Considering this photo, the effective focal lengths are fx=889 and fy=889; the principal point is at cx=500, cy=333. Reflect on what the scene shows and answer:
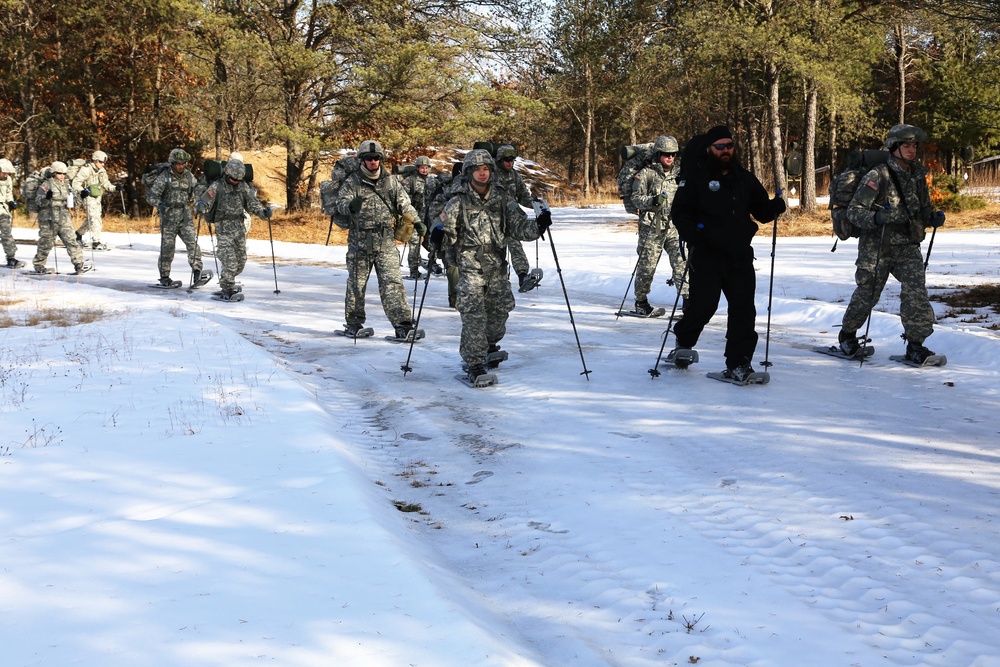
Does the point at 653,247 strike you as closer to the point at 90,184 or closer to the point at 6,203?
the point at 90,184

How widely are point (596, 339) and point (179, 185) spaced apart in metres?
9.21

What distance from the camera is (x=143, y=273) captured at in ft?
64.0

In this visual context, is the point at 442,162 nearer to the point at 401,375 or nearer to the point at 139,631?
the point at 401,375

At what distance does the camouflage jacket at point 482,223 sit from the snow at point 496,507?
1.40m

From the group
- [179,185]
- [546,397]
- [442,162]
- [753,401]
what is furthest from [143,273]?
[442,162]

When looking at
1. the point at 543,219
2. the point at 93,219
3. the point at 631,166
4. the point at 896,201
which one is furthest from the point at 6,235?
the point at 896,201

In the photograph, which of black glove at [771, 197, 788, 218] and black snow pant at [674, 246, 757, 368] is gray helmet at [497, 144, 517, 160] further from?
black glove at [771, 197, 788, 218]

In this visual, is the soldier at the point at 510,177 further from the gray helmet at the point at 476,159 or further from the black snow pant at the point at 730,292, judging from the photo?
the black snow pant at the point at 730,292

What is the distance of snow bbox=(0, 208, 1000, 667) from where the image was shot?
3785 millimetres

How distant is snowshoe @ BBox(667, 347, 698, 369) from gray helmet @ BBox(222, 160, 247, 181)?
837 centimetres

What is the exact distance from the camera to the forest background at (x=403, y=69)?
25.1m

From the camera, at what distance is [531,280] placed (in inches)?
586

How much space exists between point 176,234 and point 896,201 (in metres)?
12.5

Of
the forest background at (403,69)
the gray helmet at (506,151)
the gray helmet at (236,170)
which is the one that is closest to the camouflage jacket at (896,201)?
the gray helmet at (506,151)
